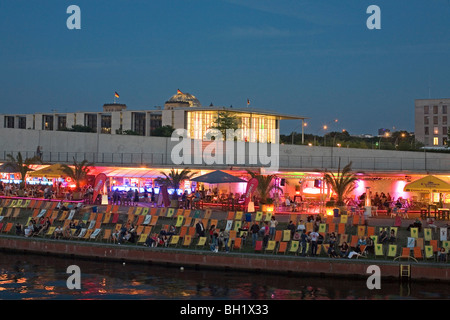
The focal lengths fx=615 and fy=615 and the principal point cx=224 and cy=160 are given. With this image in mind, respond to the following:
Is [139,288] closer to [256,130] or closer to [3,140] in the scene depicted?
[3,140]

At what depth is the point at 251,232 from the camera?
90.6ft

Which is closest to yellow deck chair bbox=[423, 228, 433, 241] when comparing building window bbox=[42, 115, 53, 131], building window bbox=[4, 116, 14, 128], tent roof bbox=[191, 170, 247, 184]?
tent roof bbox=[191, 170, 247, 184]

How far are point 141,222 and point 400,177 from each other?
17668 mm

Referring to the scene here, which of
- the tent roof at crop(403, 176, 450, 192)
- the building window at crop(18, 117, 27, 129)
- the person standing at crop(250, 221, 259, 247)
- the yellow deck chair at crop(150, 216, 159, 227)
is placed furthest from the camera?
the building window at crop(18, 117, 27, 129)

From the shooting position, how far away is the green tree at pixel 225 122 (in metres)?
80.5

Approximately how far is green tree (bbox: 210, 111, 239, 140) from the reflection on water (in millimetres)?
54432

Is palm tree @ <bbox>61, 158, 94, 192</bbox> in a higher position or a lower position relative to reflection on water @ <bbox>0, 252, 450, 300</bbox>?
higher

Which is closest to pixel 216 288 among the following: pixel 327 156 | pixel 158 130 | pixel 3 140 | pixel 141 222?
pixel 141 222

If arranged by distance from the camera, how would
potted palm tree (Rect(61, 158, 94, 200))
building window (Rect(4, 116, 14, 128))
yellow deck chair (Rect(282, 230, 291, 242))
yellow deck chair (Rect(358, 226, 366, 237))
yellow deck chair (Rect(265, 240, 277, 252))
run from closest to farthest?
yellow deck chair (Rect(265, 240, 277, 252)) < yellow deck chair (Rect(358, 226, 366, 237)) < yellow deck chair (Rect(282, 230, 291, 242)) < potted palm tree (Rect(61, 158, 94, 200)) < building window (Rect(4, 116, 14, 128))

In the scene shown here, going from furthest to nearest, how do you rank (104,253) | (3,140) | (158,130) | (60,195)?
(158,130)
(3,140)
(60,195)
(104,253)

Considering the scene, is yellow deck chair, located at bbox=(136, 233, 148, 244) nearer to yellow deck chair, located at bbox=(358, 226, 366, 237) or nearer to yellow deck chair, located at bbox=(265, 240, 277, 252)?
yellow deck chair, located at bbox=(265, 240, 277, 252)

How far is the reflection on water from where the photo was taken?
69.8ft
